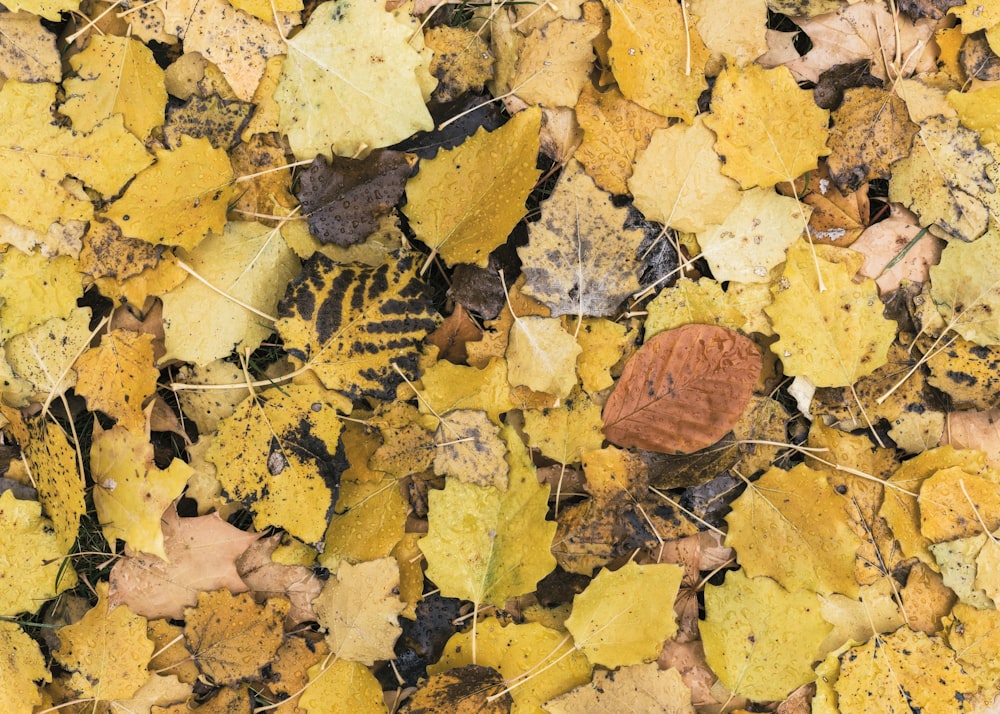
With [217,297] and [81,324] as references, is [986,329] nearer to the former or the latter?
[217,297]

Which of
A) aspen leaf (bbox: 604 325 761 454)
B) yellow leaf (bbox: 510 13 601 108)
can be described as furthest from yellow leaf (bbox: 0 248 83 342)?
aspen leaf (bbox: 604 325 761 454)

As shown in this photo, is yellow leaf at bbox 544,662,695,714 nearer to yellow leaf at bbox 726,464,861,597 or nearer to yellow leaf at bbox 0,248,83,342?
yellow leaf at bbox 726,464,861,597

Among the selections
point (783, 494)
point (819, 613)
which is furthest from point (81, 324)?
point (819, 613)

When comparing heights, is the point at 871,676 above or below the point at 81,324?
below

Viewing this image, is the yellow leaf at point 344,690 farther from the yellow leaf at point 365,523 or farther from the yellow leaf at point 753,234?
the yellow leaf at point 753,234

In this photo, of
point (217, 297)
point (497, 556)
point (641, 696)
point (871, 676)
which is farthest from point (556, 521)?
point (217, 297)

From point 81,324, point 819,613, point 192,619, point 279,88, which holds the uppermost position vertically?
point 279,88
